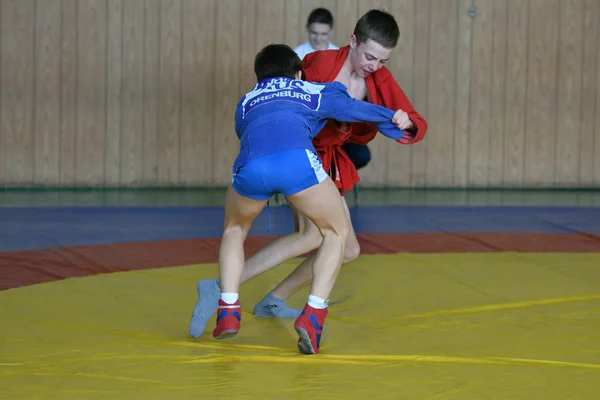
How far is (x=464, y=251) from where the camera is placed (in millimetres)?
5102

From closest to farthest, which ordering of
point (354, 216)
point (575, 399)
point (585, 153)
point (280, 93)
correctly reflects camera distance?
point (575, 399), point (280, 93), point (354, 216), point (585, 153)

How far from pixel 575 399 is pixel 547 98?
6.53 meters

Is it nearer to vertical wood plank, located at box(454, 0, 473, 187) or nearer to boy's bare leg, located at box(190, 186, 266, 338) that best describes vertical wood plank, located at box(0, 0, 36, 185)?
vertical wood plank, located at box(454, 0, 473, 187)

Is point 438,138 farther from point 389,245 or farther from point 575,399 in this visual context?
point 575,399

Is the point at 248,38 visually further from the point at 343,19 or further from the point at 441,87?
the point at 441,87

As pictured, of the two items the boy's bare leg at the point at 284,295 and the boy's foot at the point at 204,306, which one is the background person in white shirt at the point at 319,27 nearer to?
the boy's bare leg at the point at 284,295

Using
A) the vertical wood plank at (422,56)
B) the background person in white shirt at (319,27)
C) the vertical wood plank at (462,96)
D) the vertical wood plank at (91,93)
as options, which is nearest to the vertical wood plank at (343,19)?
Result: the vertical wood plank at (422,56)

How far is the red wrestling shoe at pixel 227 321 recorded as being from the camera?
3.08 metres

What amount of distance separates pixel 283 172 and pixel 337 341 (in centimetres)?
60

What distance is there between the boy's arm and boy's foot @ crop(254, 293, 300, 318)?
2.54ft

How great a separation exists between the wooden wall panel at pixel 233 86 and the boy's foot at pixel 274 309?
482cm

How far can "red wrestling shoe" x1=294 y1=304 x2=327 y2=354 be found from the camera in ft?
9.78

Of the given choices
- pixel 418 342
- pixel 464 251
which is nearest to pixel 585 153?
pixel 464 251

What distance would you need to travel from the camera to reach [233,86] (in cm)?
835
